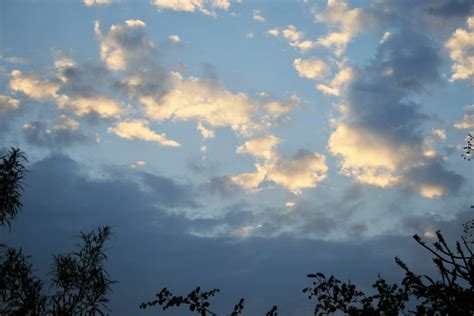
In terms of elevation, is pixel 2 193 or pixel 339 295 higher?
pixel 2 193

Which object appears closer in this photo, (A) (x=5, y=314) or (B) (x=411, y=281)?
(B) (x=411, y=281)

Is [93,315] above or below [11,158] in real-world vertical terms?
below

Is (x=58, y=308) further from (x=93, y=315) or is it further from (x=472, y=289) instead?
(x=472, y=289)

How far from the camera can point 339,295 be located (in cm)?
1353

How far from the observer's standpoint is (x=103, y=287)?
68.5ft

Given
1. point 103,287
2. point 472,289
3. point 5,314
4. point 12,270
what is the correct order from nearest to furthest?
point 472,289 → point 5,314 → point 12,270 → point 103,287

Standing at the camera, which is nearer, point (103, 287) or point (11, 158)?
point (11, 158)

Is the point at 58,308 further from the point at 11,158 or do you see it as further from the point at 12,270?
the point at 11,158

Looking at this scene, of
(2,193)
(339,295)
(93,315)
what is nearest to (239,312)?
(339,295)

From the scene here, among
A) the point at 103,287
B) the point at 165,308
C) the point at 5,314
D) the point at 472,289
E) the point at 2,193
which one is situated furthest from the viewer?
the point at 103,287

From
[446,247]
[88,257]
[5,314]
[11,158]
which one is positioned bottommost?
[5,314]

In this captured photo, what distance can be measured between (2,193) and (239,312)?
412 inches

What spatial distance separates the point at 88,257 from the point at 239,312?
10575 mm

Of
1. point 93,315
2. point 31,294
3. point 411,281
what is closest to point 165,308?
point 411,281
